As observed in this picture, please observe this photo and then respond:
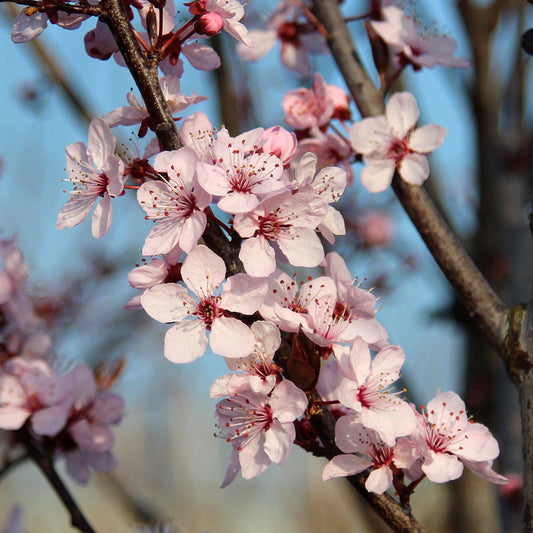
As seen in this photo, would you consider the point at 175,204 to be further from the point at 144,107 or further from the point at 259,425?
the point at 259,425

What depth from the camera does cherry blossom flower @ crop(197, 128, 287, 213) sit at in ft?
3.47

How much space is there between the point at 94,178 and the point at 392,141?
0.87 meters

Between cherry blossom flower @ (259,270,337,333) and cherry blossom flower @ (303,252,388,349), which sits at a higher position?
cherry blossom flower @ (259,270,337,333)

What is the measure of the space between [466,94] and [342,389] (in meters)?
2.71

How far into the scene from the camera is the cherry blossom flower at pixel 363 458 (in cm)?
110

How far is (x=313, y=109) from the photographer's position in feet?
5.91

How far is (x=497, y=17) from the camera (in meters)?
3.34

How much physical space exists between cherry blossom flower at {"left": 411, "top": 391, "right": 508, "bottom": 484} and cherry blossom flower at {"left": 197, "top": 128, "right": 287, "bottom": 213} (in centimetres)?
54

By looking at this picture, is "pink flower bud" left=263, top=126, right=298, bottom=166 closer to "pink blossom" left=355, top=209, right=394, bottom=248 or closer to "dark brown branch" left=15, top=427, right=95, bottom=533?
"dark brown branch" left=15, top=427, right=95, bottom=533

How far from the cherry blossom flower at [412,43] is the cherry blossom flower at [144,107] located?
0.83 metres

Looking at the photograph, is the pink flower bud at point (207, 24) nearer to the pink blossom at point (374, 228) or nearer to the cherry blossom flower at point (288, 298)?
the cherry blossom flower at point (288, 298)

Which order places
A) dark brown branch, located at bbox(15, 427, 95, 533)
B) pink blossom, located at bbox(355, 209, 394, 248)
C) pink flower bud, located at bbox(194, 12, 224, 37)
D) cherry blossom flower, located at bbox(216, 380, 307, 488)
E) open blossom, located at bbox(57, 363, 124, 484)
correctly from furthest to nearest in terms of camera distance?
pink blossom, located at bbox(355, 209, 394, 248) → open blossom, located at bbox(57, 363, 124, 484) → dark brown branch, located at bbox(15, 427, 95, 533) → pink flower bud, located at bbox(194, 12, 224, 37) → cherry blossom flower, located at bbox(216, 380, 307, 488)

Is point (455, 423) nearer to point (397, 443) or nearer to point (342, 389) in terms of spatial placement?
point (397, 443)

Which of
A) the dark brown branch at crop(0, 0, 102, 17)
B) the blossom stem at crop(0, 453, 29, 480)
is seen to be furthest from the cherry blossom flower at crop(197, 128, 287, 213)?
the blossom stem at crop(0, 453, 29, 480)
